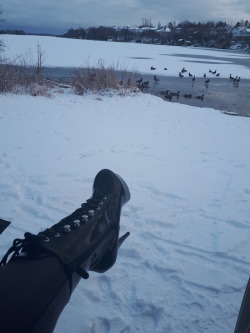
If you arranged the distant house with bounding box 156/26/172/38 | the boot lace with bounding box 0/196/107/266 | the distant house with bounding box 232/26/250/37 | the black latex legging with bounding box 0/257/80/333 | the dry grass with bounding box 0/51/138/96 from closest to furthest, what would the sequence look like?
1. the black latex legging with bounding box 0/257/80/333
2. the boot lace with bounding box 0/196/107/266
3. the dry grass with bounding box 0/51/138/96
4. the distant house with bounding box 232/26/250/37
5. the distant house with bounding box 156/26/172/38

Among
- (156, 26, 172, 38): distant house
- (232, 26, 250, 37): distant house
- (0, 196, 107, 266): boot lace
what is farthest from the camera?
(156, 26, 172, 38): distant house

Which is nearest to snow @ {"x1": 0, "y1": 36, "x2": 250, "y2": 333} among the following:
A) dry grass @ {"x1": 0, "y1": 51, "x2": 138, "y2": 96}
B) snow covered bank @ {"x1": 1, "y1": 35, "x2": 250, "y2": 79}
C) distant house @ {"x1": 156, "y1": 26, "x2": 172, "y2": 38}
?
dry grass @ {"x1": 0, "y1": 51, "x2": 138, "y2": 96}

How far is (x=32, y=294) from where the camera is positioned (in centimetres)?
107

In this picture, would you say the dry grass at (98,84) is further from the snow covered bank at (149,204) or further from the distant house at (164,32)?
the distant house at (164,32)

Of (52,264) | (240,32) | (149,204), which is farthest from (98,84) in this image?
(240,32)

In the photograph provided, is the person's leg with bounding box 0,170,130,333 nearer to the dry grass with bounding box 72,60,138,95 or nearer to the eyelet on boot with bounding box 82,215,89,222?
the eyelet on boot with bounding box 82,215,89,222

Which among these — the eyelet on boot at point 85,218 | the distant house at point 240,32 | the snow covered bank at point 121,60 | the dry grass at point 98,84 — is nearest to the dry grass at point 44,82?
the dry grass at point 98,84

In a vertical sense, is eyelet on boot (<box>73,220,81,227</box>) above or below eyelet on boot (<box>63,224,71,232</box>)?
below

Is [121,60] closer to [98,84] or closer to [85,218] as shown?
[98,84]

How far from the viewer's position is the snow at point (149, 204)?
1.62 m

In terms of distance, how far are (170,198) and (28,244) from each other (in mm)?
1798

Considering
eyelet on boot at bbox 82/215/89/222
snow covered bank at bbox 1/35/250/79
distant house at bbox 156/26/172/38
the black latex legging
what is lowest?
the black latex legging

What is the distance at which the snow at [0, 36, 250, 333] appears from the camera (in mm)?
1615

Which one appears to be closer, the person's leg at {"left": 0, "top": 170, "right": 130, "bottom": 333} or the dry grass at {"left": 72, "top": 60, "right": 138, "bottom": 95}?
the person's leg at {"left": 0, "top": 170, "right": 130, "bottom": 333}
